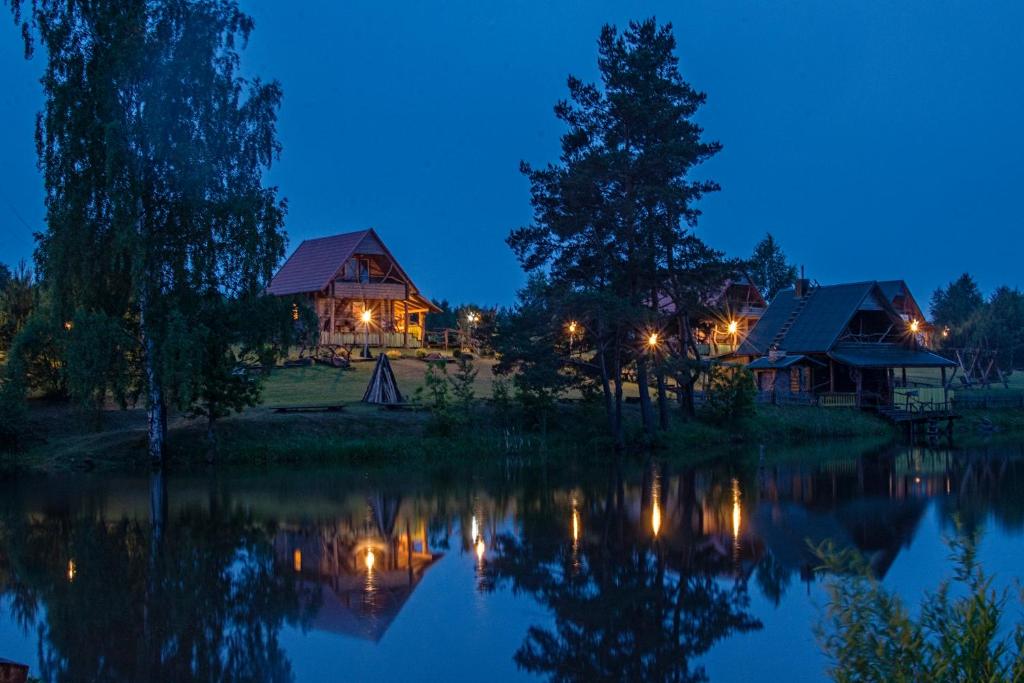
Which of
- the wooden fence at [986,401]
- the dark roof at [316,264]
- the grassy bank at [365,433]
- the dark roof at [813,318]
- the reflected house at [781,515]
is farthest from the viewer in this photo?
the dark roof at [316,264]

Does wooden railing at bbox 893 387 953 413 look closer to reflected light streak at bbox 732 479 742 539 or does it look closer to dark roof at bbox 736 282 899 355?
dark roof at bbox 736 282 899 355

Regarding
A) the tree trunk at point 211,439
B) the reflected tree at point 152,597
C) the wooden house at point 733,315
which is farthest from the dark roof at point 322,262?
the reflected tree at point 152,597

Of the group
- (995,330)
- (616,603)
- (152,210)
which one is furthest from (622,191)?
(995,330)

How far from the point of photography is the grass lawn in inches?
1598

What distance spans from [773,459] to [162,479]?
20.6 metres

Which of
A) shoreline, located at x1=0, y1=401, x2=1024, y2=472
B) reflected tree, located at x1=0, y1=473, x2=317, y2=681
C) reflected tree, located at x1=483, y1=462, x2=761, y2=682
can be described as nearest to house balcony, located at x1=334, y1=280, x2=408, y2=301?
shoreline, located at x1=0, y1=401, x2=1024, y2=472

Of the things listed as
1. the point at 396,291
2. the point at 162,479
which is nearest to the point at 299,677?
the point at 162,479

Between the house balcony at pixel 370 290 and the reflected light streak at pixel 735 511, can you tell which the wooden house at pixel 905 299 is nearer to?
the house balcony at pixel 370 290

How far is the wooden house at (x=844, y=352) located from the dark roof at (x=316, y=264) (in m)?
23.2

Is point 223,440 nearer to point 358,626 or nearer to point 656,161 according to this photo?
point 656,161

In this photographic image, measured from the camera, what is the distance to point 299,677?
33.1ft

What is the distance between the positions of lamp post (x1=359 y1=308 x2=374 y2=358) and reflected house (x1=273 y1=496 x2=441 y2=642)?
32243 millimetres

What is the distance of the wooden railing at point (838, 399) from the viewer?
4928 centimetres

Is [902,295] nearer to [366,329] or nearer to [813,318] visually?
[813,318]
